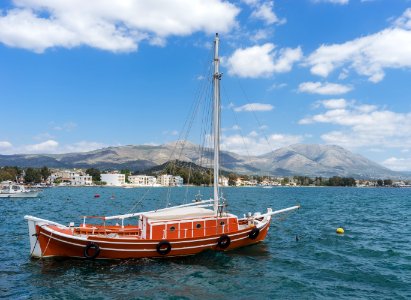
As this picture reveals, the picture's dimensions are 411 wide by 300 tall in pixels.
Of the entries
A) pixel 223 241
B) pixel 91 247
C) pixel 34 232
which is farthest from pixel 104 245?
pixel 223 241

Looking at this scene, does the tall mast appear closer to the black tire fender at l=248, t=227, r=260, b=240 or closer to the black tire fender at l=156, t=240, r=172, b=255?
the black tire fender at l=248, t=227, r=260, b=240

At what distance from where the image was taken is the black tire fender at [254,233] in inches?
1233

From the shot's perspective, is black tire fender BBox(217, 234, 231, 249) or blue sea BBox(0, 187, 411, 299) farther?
black tire fender BBox(217, 234, 231, 249)

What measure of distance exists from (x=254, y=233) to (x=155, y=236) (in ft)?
28.8

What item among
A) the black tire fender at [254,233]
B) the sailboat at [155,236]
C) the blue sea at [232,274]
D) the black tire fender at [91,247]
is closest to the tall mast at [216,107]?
the sailboat at [155,236]

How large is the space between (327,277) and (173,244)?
428 inches

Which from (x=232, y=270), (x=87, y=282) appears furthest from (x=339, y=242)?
(x=87, y=282)

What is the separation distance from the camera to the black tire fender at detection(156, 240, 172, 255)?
27.0 metres

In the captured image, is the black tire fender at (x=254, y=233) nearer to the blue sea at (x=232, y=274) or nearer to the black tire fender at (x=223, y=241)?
the blue sea at (x=232, y=274)

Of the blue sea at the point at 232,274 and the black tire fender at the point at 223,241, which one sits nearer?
the blue sea at the point at 232,274

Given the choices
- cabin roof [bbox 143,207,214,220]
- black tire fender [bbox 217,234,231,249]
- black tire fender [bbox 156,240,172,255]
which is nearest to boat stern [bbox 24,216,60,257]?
cabin roof [bbox 143,207,214,220]

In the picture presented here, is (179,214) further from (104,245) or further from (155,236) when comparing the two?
(104,245)

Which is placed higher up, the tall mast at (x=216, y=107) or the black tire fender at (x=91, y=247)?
the tall mast at (x=216, y=107)

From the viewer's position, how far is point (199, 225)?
94.6 feet
